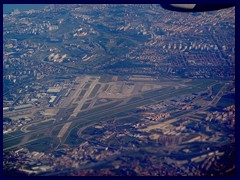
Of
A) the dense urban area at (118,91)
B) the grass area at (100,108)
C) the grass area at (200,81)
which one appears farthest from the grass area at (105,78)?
the grass area at (200,81)

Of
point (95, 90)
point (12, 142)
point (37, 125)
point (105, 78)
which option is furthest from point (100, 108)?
point (12, 142)

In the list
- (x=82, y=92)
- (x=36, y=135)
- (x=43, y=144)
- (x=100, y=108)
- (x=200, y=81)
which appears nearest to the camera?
(x=43, y=144)

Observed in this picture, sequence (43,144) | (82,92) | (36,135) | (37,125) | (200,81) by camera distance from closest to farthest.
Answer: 1. (43,144)
2. (36,135)
3. (37,125)
4. (82,92)
5. (200,81)

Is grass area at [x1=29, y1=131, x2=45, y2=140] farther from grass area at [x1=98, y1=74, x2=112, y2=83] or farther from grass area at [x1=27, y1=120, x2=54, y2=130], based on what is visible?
grass area at [x1=98, y1=74, x2=112, y2=83]

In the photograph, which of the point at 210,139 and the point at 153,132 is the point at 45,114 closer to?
the point at 153,132

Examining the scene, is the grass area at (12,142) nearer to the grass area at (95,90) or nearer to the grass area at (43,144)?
the grass area at (43,144)

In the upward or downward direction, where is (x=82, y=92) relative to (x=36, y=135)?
upward

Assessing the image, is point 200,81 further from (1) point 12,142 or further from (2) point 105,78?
(1) point 12,142

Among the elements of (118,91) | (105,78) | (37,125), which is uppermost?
(105,78)

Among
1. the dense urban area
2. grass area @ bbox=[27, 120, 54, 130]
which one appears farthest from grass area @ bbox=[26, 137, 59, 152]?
grass area @ bbox=[27, 120, 54, 130]

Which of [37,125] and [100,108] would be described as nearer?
[37,125]
